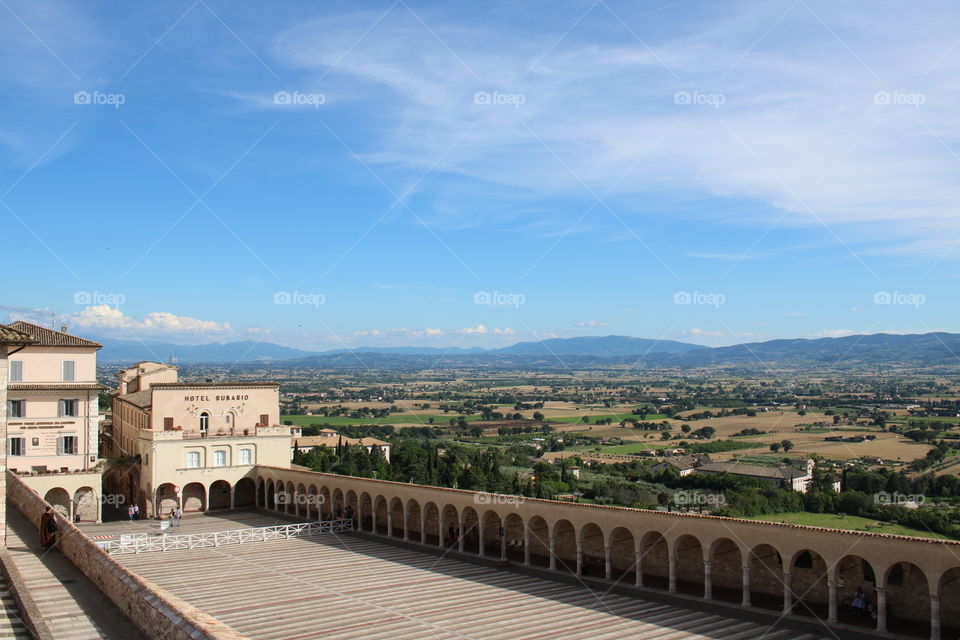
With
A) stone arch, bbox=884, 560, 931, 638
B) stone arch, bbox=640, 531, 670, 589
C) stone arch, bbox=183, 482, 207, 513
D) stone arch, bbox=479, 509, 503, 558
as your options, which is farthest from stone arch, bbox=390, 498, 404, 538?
stone arch, bbox=884, 560, 931, 638

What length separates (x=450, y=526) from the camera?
97.5ft

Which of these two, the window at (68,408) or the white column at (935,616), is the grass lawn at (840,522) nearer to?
the white column at (935,616)

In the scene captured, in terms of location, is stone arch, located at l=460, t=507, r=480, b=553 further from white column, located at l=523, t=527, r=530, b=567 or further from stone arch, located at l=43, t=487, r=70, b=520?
stone arch, located at l=43, t=487, r=70, b=520

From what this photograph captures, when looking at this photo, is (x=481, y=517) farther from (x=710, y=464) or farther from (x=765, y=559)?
(x=710, y=464)

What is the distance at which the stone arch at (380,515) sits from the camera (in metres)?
32.1

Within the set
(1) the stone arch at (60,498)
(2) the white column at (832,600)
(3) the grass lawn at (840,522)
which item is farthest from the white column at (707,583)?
(1) the stone arch at (60,498)

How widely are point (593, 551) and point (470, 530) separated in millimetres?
5436

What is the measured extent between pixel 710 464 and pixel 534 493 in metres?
28.8

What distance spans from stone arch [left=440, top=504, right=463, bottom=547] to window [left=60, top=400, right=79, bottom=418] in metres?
19.0

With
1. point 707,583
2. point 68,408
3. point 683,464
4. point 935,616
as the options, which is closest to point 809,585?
point 707,583

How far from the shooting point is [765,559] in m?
20.2

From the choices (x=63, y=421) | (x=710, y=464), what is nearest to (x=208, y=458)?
(x=63, y=421)

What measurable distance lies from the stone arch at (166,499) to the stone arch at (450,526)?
16.0 m

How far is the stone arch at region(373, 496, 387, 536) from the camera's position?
3206cm
